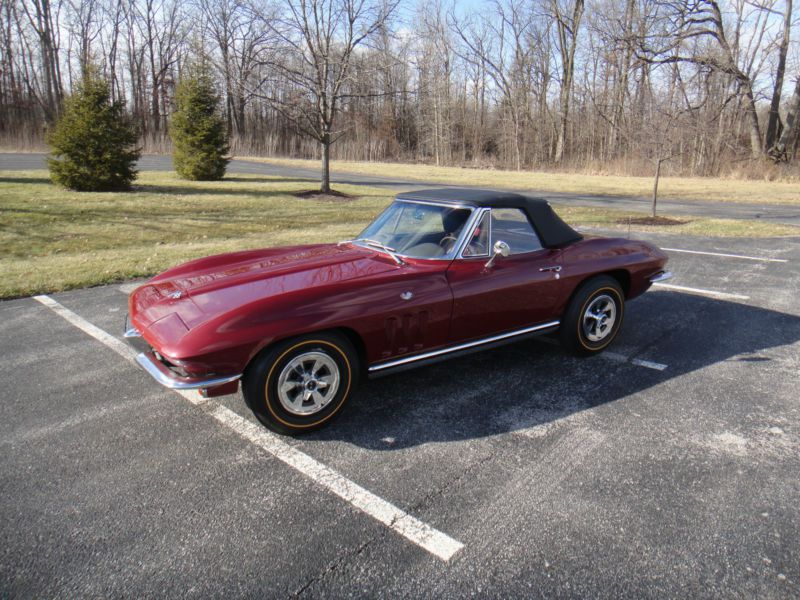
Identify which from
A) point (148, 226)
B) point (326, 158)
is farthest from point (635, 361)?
point (326, 158)

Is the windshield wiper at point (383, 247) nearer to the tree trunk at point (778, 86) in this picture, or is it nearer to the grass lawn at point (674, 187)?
the grass lawn at point (674, 187)

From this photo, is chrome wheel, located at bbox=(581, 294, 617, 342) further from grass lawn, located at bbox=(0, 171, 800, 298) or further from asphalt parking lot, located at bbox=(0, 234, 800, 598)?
grass lawn, located at bbox=(0, 171, 800, 298)

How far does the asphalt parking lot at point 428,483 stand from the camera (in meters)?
2.30

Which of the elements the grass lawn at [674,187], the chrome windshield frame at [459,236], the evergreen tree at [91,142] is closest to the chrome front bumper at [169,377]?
the chrome windshield frame at [459,236]

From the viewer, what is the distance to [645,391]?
4055mm

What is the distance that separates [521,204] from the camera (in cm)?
453

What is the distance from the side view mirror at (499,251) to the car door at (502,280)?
0.08ft

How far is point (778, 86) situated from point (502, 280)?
35.2 m

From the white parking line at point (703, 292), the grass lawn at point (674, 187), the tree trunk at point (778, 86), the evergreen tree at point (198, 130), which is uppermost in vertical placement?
the tree trunk at point (778, 86)

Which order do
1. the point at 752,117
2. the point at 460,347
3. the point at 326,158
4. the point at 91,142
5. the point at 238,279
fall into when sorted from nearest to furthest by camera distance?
the point at 238,279, the point at 460,347, the point at 91,142, the point at 326,158, the point at 752,117

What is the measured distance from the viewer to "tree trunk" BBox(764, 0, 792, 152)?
2929 centimetres

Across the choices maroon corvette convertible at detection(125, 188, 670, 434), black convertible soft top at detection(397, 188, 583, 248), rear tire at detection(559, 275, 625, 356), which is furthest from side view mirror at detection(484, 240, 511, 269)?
rear tire at detection(559, 275, 625, 356)

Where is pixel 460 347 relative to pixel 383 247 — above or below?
below

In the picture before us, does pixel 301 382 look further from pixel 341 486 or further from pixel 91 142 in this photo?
pixel 91 142
